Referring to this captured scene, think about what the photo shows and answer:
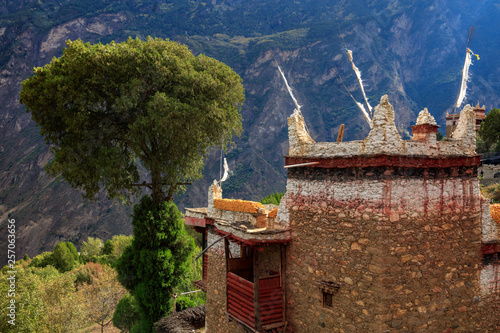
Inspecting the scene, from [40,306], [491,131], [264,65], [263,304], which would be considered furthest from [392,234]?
[264,65]

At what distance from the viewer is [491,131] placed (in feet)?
115

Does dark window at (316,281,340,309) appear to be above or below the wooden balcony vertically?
above

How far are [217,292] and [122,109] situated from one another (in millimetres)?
8095

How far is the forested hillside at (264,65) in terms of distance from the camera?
6856 centimetres

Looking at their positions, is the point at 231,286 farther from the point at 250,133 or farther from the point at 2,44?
the point at 2,44

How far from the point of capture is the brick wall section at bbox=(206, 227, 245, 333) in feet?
38.4

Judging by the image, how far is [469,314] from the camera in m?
8.04

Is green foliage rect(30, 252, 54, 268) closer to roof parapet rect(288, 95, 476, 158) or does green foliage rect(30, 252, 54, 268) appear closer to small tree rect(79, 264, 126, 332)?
small tree rect(79, 264, 126, 332)

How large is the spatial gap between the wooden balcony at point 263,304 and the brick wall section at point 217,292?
249cm

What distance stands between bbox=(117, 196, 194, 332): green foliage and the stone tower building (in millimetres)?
7257

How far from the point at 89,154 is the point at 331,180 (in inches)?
426

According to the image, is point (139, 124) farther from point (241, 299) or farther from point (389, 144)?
point (389, 144)

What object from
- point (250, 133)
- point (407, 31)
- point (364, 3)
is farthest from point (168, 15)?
point (407, 31)

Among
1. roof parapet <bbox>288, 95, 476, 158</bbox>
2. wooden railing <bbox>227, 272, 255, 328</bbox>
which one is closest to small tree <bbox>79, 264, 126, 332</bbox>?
wooden railing <bbox>227, 272, 255, 328</bbox>
